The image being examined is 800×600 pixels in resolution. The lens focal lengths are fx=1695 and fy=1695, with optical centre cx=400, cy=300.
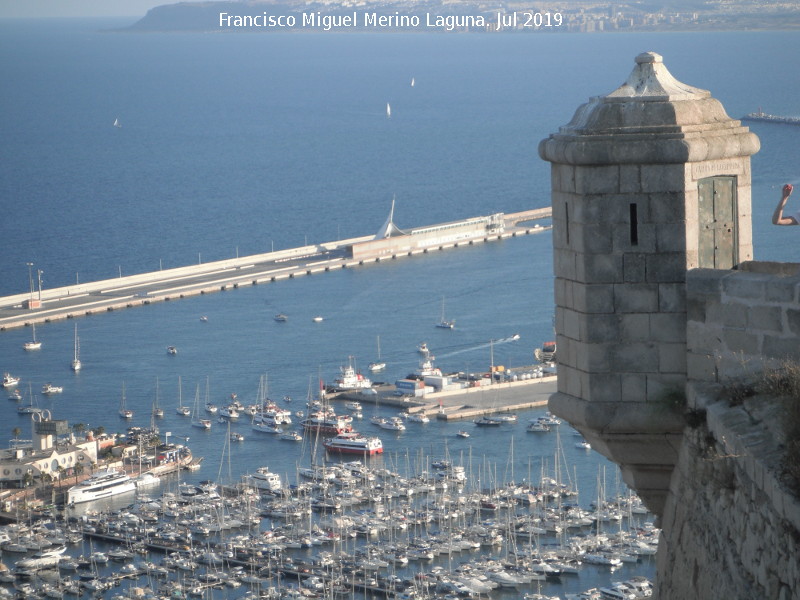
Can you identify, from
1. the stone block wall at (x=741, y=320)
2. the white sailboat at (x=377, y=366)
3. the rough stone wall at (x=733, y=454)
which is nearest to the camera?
the rough stone wall at (x=733, y=454)

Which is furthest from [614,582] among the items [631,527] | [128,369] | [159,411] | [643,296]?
[643,296]

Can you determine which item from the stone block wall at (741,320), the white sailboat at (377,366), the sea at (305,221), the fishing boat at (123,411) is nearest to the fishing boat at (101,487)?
the sea at (305,221)

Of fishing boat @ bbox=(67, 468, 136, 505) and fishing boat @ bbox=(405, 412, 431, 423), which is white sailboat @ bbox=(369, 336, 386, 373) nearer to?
fishing boat @ bbox=(405, 412, 431, 423)

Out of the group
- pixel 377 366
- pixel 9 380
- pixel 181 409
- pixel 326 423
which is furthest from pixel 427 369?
pixel 9 380

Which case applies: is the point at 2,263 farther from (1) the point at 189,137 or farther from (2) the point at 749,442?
(2) the point at 749,442

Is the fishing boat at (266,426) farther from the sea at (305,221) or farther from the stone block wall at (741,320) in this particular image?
the stone block wall at (741,320)

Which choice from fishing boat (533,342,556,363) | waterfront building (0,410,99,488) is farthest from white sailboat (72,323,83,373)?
fishing boat (533,342,556,363)
